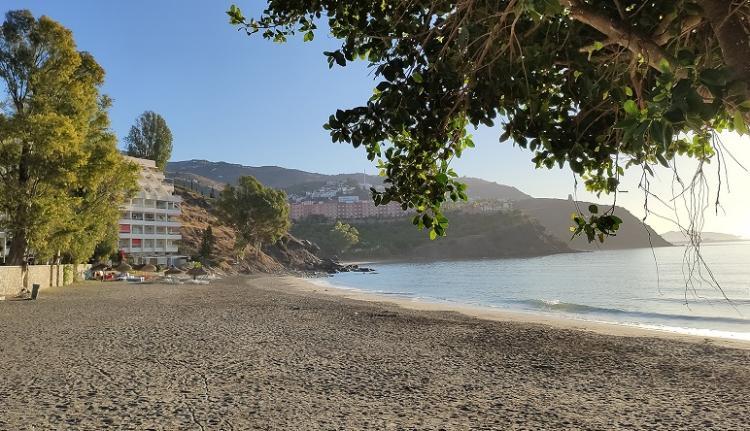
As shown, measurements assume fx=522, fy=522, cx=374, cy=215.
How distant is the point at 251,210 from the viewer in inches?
3474

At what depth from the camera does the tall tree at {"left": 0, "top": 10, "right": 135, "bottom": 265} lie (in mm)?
22422

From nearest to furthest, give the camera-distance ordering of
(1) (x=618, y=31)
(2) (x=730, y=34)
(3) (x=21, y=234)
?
1. (2) (x=730, y=34)
2. (1) (x=618, y=31)
3. (3) (x=21, y=234)

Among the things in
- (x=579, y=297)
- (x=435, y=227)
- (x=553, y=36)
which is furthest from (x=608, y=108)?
(x=579, y=297)

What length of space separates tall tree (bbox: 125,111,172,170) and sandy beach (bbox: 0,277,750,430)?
82.5 meters

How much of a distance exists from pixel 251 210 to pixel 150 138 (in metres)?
22.9

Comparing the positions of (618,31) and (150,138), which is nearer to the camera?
(618,31)

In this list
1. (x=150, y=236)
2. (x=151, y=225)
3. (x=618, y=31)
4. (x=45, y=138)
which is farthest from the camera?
(x=151, y=225)

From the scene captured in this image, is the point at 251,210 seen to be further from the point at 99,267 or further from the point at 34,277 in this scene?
the point at 34,277

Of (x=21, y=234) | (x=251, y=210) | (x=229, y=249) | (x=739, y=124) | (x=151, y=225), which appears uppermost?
(x=251, y=210)

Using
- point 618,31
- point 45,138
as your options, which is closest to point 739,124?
point 618,31

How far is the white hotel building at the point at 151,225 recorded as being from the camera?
227ft

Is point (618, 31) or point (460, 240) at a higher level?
point (618, 31)

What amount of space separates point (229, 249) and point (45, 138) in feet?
229

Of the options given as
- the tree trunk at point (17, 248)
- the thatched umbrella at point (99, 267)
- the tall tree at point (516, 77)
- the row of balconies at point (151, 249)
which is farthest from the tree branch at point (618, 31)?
the row of balconies at point (151, 249)
